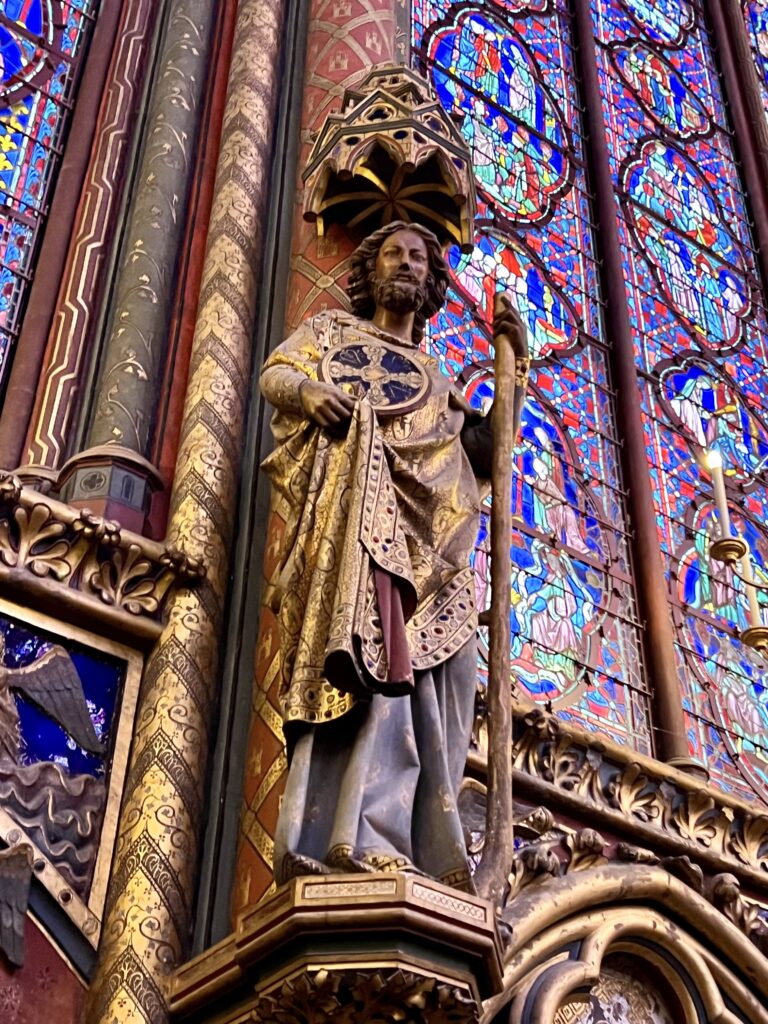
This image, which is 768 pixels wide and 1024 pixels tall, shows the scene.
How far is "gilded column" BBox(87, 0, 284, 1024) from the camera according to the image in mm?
4004

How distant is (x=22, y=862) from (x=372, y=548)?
3.70ft

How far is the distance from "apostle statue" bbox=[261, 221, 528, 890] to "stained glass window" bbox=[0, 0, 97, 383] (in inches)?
53.7

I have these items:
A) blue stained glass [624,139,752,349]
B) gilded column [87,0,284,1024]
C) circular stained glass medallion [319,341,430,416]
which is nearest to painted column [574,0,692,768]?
blue stained glass [624,139,752,349]

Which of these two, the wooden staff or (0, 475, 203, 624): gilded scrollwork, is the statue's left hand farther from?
(0, 475, 203, 624): gilded scrollwork

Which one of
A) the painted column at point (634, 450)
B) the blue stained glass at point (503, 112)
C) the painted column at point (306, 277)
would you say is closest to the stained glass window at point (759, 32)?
the painted column at point (634, 450)

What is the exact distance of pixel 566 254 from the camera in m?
8.07

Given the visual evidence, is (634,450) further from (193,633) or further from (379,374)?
(193,633)

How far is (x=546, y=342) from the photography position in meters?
7.56

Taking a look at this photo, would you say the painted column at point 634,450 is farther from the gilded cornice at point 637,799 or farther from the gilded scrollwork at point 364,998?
the gilded scrollwork at point 364,998

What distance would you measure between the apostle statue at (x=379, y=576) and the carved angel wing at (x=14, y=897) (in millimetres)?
639

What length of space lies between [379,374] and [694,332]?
3912mm

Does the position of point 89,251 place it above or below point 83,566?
above

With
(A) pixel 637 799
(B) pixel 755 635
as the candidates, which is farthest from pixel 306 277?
(A) pixel 637 799

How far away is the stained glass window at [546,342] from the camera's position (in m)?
6.45
